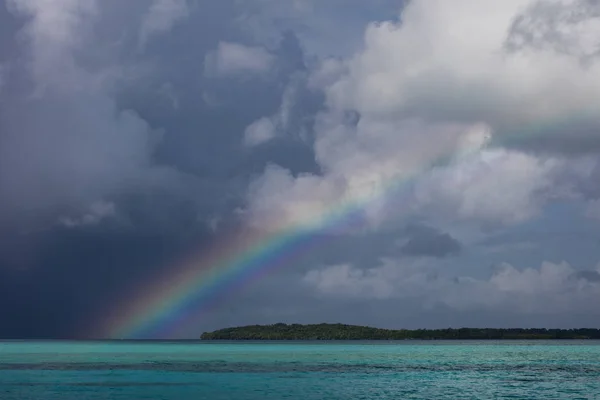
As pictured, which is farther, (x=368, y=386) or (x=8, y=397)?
(x=368, y=386)

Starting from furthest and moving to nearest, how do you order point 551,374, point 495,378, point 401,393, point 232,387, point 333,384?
point 551,374, point 495,378, point 333,384, point 232,387, point 401,393

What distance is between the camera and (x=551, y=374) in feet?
271

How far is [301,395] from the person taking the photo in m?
58.6

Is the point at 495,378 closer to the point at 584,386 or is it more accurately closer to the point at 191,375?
the point at 584,386

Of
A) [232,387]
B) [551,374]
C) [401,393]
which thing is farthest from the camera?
[551,374]

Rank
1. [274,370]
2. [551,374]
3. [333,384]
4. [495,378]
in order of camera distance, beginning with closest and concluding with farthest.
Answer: [333,384] → [495,378] → [551,374] → [274,370]

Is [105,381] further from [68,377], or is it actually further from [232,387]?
[232,387]

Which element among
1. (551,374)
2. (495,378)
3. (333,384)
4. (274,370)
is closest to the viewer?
(333,384)

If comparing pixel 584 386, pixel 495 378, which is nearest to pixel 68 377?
pixel 495 378

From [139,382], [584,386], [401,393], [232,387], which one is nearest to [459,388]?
[401,393]

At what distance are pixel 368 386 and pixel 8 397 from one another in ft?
103

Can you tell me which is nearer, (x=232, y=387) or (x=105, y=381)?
(x=232, y=387)

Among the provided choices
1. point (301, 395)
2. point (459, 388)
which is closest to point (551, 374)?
point (459, 388)

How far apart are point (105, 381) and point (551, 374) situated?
49.5 metres
